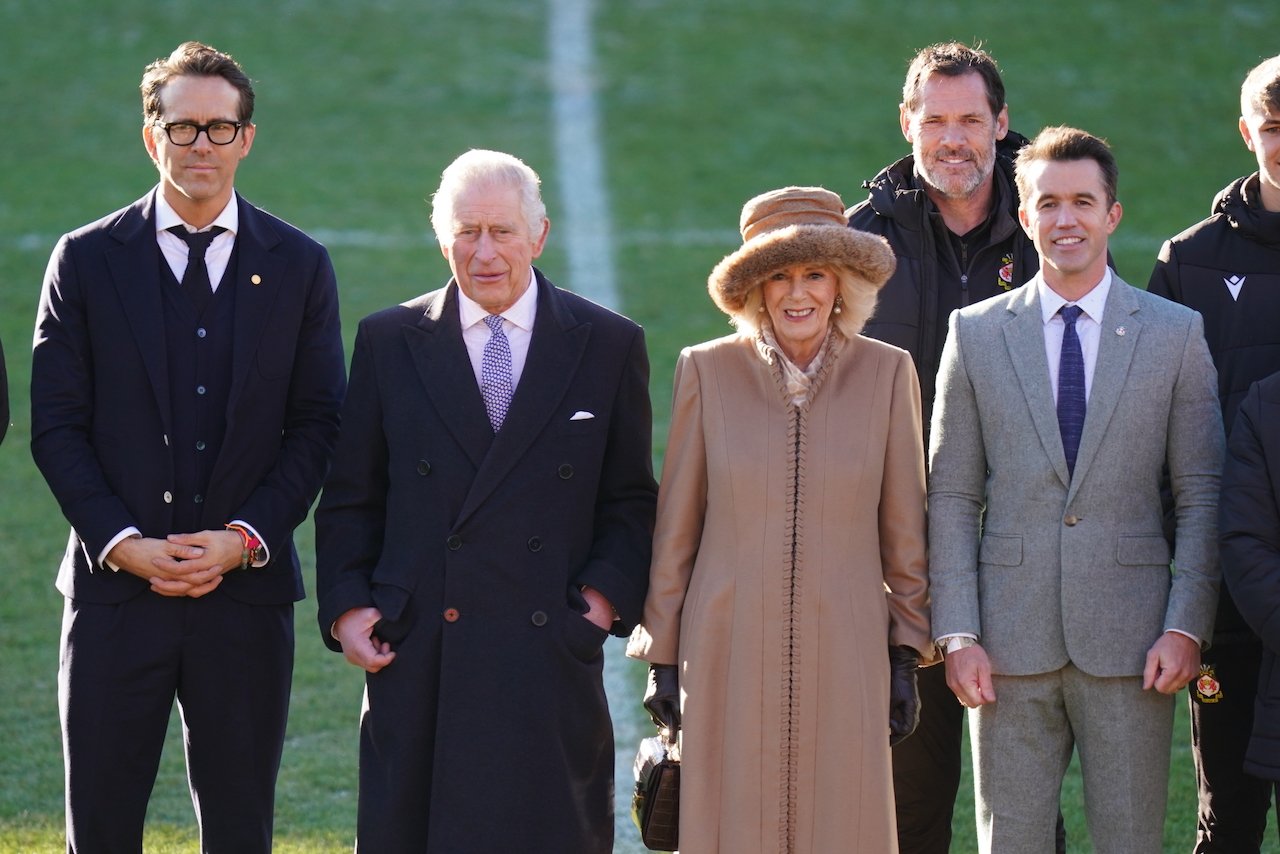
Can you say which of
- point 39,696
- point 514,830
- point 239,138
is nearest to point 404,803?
point 514,830

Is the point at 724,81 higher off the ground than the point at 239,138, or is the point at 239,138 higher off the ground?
the point at 724,81

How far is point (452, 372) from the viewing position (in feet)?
14.5

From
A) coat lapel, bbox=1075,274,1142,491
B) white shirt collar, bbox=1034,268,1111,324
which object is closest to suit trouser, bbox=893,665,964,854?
coat lapel, bbox=1075,274,1142,491

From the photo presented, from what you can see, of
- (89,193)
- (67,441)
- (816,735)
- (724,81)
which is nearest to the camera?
(816,735)

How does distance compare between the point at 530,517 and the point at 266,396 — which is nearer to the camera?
the point at 530,517

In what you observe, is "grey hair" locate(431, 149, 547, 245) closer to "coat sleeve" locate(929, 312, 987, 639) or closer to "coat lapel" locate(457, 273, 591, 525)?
"coat lapel" locate(457, 273, 591, 525)

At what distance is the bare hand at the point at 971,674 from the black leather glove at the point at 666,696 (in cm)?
64

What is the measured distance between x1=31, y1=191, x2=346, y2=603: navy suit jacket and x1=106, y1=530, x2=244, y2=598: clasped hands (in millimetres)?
59

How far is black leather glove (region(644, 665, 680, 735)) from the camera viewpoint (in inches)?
171

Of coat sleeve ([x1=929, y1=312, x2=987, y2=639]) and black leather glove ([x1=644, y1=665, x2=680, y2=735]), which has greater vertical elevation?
coat sleeve ([x1=929, y1=312, x2=987, y2=639])

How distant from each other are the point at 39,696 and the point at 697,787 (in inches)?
149

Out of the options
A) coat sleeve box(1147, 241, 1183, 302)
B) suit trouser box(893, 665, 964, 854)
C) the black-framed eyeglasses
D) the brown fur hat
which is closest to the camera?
the brown fur hat

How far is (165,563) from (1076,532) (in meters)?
2.18

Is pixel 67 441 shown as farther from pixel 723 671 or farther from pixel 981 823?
pixel 981 823
